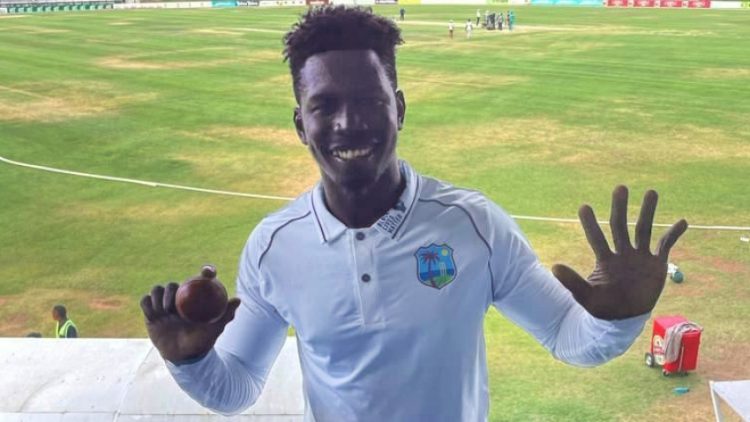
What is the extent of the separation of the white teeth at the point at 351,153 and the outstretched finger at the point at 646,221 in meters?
0.87

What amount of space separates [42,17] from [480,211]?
57.2 metres

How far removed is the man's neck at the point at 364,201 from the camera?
258 centimetres

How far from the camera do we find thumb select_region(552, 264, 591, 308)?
240 cm

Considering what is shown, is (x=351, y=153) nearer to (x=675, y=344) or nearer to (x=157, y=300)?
(x=157, y=300)

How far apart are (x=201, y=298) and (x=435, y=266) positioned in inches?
29.3

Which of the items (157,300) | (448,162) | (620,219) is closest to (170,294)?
(157,300)

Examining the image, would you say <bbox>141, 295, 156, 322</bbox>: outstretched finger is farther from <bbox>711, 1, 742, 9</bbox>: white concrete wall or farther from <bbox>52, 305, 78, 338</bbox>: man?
<bbox>711, 1, 742, 9</bbox>: white concrete wall

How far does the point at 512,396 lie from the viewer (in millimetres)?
6551

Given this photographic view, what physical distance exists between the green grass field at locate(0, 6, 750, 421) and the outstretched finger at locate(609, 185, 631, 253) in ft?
9.66

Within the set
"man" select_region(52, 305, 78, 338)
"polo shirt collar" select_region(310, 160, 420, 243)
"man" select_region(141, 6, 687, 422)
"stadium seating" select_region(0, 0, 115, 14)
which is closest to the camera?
"man" select_region(141, 6, 687, 422)

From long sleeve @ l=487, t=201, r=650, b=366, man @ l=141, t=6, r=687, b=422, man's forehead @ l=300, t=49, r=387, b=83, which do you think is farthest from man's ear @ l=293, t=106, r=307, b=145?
long sleeve @ l=487, t=201, r=650, b=366

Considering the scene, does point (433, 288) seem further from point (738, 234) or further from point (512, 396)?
point (738, 234)

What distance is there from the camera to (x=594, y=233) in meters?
2.39

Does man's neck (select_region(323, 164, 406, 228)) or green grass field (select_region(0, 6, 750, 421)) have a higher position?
man's neck (select_region(323, 164, 406, 228))
